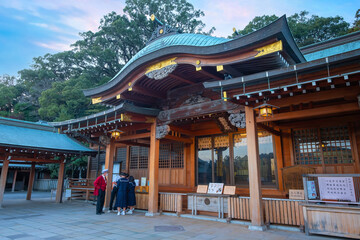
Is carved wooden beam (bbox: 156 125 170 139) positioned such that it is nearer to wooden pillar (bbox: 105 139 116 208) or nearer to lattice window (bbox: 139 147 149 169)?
wooden pillar (bbox: 105 139 116 208)

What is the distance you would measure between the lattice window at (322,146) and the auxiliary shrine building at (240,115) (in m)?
0.03

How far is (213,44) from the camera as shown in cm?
682

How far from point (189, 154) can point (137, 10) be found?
25.7m

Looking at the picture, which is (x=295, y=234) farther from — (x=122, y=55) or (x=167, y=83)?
(x=122, y=55)

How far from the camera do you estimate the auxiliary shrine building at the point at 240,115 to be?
5.27 meters

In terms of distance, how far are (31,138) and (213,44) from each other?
432 inches

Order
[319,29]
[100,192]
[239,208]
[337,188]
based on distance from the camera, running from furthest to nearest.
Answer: [319,29], [100,192], [239,208], [337,188]

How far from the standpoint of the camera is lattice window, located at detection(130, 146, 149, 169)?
12639mm

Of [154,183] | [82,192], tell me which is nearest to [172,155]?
[154,183]

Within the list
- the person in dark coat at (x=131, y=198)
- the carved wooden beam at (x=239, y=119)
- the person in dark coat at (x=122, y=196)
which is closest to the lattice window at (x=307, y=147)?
the carved wooden beam at (x=239, y=119)

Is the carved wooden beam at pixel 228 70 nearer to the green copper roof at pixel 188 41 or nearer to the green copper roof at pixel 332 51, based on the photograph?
the green copper roof at pixel 188 41

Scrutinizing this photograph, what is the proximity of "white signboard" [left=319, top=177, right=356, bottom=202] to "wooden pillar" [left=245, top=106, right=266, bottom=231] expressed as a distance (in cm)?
142

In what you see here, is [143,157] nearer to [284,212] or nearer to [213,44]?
Result: [213,44]

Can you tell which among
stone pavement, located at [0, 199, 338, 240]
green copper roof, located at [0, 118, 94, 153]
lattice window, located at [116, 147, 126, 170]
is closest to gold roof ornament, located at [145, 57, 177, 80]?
stone pavement, located at [0, 199, 338, 240]
